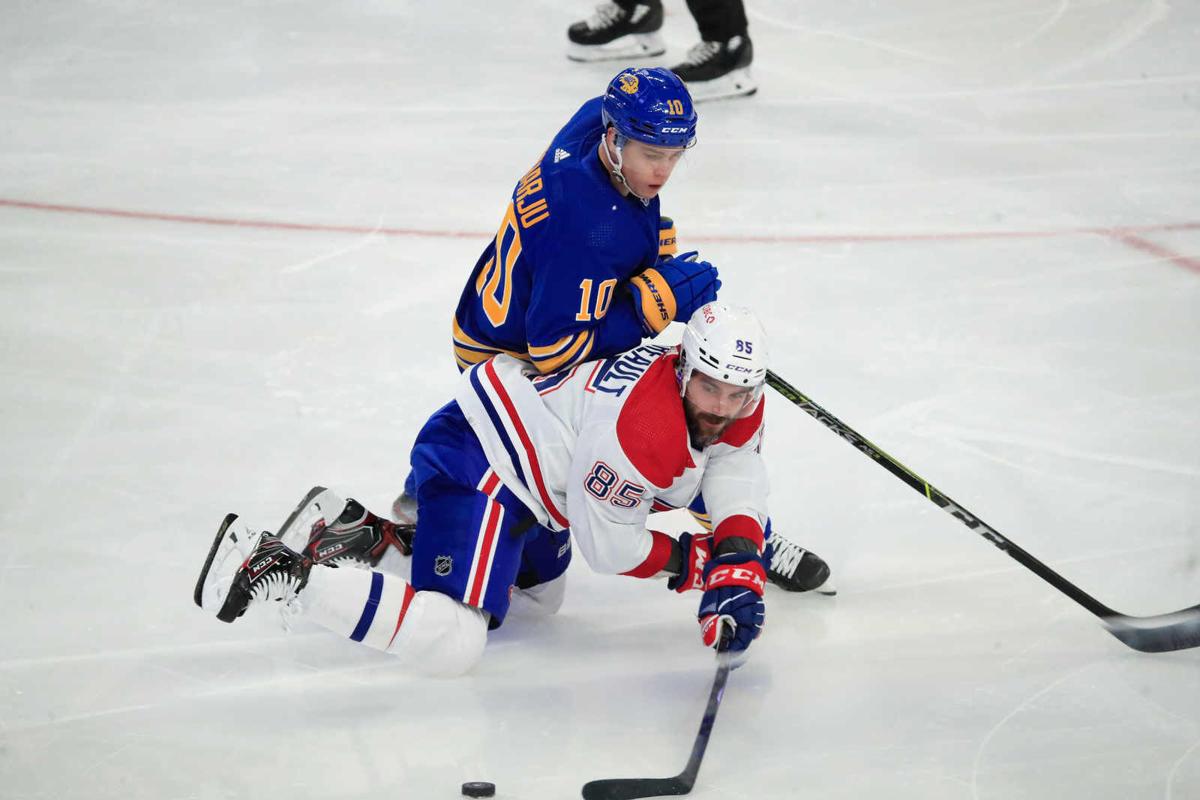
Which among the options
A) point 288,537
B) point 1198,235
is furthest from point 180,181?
point 1198,235

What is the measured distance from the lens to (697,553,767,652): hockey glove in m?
2.33

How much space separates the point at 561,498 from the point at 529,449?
0.39 feet

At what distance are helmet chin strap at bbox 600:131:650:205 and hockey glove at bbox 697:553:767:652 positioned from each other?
0.76 meters

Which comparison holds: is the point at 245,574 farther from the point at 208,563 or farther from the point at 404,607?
the point at 404,607

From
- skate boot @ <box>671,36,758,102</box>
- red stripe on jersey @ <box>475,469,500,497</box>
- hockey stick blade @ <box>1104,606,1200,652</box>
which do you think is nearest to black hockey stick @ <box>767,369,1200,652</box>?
hockey stick blade @ <box>1104,606,1200,652</box>

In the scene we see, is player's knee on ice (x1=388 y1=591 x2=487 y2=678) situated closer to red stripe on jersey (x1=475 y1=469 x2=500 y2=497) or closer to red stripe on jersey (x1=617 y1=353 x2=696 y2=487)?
red stripe on jersey (x1=475 y1=469 x2=500 y2=497)

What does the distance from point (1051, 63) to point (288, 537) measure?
14.0ft

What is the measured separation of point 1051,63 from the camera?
5508 mm

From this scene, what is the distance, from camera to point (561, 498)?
2516 millimetres

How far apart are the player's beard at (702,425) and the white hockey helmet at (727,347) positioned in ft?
0.21

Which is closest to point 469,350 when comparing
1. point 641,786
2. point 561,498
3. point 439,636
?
point 561,498

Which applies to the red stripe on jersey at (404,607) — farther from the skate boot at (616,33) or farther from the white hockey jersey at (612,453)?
the skate boot at (616,33)

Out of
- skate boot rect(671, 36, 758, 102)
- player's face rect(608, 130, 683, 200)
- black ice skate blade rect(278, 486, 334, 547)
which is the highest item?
player's face rect(608, 130, 683, 200)

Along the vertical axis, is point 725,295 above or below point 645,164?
below
